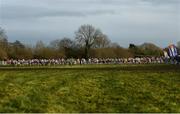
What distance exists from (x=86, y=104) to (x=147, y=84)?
15.1 feet

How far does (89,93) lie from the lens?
64.5 ft

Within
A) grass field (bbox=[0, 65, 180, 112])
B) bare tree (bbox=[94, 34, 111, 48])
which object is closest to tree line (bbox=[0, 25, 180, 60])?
bare tree (bbox=[94, 34, 111, 48])

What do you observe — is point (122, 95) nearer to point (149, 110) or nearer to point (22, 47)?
point (149, 110)

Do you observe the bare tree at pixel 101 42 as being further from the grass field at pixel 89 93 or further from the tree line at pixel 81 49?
the grass field at pixel 89 93

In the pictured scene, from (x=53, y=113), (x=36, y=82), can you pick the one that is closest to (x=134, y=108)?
(x=53, y=113)

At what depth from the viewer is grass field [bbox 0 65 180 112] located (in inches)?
693

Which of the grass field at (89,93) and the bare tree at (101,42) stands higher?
the bare tree at (101,42)

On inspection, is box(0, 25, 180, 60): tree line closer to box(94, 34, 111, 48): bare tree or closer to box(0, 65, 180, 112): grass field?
box(94, 34, 111, 48): bare tree

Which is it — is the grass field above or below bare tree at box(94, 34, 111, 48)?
below

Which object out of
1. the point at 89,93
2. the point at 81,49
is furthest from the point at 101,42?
the point at 89,93

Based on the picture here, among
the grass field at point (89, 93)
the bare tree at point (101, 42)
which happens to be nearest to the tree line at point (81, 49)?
the bare tree at point (101, 42)

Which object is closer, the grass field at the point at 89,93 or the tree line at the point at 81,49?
the grass field at the point at 89,93

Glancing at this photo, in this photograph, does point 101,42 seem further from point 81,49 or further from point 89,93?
point 89,93

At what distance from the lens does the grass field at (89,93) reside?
17609 mm
